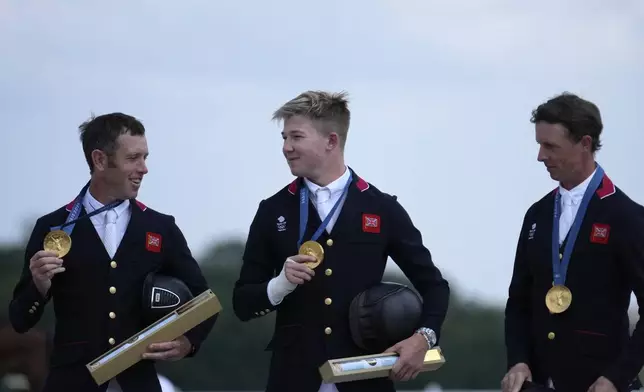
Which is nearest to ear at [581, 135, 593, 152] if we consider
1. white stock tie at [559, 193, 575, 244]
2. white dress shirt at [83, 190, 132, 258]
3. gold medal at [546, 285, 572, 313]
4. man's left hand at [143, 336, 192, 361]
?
white stock tie at [559, 193, 575, 244]

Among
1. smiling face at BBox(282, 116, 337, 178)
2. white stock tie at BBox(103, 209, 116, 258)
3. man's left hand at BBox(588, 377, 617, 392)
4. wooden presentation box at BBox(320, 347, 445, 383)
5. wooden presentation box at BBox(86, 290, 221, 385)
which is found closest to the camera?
wooden presentation box at BBox(320, 347, 445, 383)

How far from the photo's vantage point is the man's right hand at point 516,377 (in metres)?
6.20

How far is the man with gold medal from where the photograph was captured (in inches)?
242

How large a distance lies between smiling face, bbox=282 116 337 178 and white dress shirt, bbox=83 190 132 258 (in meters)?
0.92

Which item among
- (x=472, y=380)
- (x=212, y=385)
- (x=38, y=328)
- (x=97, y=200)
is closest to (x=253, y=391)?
(x=212, y=385)

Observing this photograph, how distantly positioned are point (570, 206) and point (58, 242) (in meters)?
2.50

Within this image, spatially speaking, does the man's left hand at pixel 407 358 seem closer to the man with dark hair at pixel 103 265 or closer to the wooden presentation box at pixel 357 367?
the wooden presentation box at pixel 357 367

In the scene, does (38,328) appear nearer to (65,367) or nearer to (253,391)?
(65,367)

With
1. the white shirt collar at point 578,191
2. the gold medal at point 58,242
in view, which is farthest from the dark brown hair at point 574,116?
the gold medal at point 58,242

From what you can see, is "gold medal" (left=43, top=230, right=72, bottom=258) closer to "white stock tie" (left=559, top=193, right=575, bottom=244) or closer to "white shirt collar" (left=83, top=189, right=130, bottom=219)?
"white shirt collar" (left=83, top=189, right=130, bottom=219)

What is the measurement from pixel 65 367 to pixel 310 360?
1215 millimetres

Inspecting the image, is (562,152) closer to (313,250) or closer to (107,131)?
(313,250)

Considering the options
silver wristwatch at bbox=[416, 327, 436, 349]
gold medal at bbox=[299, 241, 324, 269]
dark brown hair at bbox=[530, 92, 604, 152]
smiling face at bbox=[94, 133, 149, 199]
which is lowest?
silver wristwatch at bbox=[416, 327, 436, 349]

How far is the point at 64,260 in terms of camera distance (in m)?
6.41
